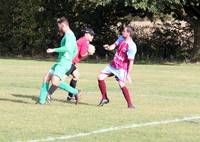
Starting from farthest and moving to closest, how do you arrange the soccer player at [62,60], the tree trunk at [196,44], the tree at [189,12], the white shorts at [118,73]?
1. the tree trunk at [196,44]
2. the tree at [189,12]
3. the white shorts at [118,73]
4. the soccer player at [62,60]

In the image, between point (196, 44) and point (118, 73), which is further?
point (196, 44)

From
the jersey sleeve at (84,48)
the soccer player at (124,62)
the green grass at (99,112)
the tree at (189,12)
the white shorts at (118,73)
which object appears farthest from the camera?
the tree at (189,12)

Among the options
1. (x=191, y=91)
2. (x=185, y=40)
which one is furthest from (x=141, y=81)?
(x=185, y=40)

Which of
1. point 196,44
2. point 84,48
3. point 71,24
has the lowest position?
point 196,44

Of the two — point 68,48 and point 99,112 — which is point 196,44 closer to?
point 68,48

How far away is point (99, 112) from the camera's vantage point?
1303 centimetres

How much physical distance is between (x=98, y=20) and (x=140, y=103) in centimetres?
2473

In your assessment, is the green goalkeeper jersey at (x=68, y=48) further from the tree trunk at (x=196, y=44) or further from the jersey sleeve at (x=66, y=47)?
the tree trunk at (x=196, y=44)

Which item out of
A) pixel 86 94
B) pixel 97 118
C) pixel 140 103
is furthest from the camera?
pixel 86 94

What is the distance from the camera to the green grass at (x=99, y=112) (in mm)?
10273

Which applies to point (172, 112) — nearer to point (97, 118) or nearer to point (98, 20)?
point (97, 118)

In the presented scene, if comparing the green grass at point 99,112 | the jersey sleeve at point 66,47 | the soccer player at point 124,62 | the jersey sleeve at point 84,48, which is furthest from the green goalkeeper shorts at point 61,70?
the jersey sleeve at point 84,48

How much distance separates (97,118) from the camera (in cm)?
1212

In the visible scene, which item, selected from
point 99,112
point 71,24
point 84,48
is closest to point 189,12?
point 71,24
